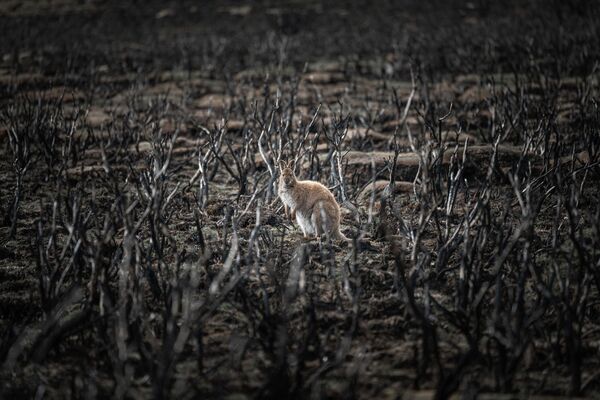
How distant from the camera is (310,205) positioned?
343cm

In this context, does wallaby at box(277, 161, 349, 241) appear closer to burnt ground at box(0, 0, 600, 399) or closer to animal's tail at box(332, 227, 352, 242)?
animal's tail at box(332, 227, 352, 242)


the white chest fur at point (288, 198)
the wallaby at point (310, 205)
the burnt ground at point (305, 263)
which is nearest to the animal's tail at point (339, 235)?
the wallaby at point (310, 205)

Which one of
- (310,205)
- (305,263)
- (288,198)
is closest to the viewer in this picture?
(305,263)

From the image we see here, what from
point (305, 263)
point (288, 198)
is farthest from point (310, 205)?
point (305, 263)

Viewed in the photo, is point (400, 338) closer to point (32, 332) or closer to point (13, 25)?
point (32, 332)

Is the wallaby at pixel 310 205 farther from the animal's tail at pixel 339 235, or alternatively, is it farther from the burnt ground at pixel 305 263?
the burnt ground at pixel 305 263

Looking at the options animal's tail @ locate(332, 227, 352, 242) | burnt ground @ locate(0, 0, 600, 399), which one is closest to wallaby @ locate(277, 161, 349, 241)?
animal's tail @ locate(332, 227, 352, 242)

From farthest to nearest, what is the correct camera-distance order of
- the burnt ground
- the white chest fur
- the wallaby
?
the white chest fur
the wallaby
the burnt ground

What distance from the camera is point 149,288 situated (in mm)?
2865

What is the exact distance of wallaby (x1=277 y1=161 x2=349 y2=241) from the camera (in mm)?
3365

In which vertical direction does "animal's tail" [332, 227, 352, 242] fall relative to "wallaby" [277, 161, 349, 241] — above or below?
below

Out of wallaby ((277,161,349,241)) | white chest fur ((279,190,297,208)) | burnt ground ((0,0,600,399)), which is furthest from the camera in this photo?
white chest fur ((279,190,297,208))

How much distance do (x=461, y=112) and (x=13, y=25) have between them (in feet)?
60.6

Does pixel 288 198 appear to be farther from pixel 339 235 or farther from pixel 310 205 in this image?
pixel 339 235
